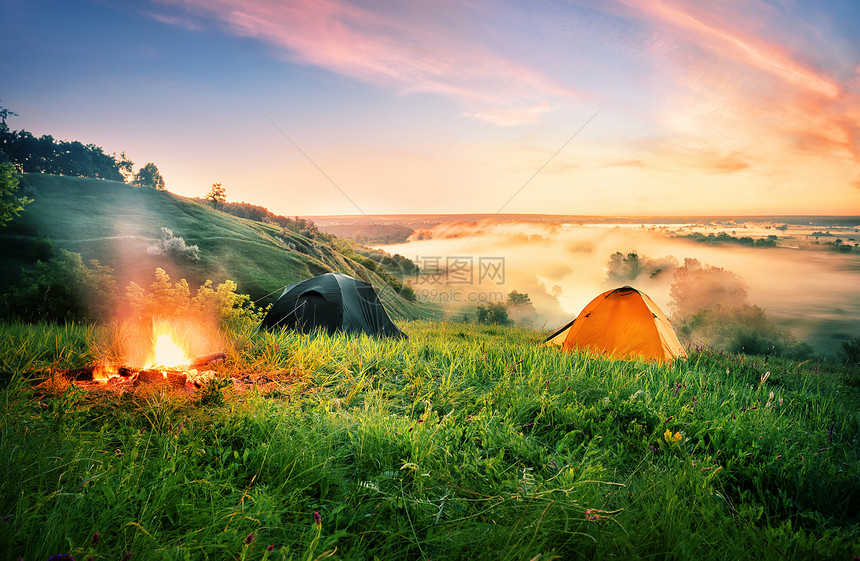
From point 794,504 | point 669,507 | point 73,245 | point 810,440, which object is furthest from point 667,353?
point 73,245

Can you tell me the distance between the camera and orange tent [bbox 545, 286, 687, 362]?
9.88m

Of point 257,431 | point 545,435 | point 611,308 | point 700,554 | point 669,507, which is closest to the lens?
point 700,554

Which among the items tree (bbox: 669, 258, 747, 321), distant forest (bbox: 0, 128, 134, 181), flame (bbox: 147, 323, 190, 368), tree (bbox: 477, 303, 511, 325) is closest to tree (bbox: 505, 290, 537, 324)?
tree (bbox: 477, 303, 511, 325)

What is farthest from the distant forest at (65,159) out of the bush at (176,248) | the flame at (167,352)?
the flame at (167,352)

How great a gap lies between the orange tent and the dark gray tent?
22.5 ft

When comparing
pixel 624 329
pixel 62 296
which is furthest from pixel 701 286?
pixel 62 296

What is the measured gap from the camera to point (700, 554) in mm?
2789

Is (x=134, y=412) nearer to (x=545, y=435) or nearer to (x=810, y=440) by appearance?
(x=545, y=435)

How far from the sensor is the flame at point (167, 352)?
6295 millimetres

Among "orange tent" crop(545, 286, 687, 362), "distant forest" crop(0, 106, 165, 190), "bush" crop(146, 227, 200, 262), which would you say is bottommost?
"orange tent" crop(545, 286, 687, 362)

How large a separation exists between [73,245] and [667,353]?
3068cm

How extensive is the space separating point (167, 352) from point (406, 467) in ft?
17.5

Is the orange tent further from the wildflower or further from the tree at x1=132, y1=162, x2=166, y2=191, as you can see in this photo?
the tree at x1=132, y1=162, x2=166, y2=191

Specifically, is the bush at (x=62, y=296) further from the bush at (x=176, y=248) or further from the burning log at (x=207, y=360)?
the bush at (x=176, y=248)
